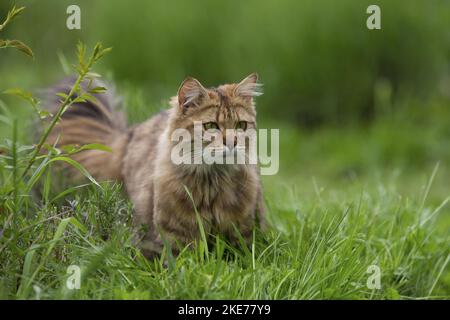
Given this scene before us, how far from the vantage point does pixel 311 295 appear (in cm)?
306

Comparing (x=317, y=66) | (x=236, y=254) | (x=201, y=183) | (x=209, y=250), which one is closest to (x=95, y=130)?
(x=201, y=183)

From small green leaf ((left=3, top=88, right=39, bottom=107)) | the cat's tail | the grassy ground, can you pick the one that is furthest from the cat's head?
the cat's tail

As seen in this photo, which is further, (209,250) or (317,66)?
(317,66)

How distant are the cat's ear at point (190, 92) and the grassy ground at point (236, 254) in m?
0.48

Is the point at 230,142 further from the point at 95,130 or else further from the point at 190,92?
the point at 95,130

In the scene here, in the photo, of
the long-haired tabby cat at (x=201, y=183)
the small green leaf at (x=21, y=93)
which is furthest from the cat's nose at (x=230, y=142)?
the small green leaf at (x=21, y=93)

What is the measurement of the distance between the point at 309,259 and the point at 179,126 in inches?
31.5

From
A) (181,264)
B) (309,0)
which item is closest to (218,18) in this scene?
(309,0)

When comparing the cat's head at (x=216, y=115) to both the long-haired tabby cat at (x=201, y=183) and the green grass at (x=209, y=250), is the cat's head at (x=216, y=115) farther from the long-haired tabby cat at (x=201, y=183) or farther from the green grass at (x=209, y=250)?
the green grass at (x=209, y=250)

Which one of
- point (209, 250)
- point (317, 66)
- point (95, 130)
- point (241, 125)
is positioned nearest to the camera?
point (241, 125)

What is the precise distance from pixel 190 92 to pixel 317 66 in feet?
13.6

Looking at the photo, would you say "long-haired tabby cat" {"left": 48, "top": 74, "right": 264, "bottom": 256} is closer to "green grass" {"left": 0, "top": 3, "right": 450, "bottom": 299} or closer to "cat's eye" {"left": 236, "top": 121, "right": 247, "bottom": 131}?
"cat's eye" {"left": 236, "top": 121, "right": 247, "bottom": 131}

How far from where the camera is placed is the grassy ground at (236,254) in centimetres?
292

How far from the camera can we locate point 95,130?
4.58m
